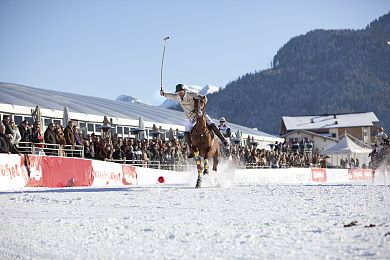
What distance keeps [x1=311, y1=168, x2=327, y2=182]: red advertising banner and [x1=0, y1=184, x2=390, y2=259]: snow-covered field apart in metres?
31.2

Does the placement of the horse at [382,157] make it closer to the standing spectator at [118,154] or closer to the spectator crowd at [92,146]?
the spectator crowd at [92,146]

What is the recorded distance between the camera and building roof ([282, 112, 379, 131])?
5044 inches

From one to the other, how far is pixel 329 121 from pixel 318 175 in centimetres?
9216

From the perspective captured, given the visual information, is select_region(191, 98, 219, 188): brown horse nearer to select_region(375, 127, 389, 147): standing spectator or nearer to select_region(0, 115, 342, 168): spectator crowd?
select_region(0, 115, 342, 168): spectator crowd

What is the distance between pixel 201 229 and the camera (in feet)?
19.6

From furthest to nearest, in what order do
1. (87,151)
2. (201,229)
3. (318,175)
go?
(318,175), (87,151), (201,229)

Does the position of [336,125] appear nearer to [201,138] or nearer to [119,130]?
[119,130]

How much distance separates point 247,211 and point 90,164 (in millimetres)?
14333

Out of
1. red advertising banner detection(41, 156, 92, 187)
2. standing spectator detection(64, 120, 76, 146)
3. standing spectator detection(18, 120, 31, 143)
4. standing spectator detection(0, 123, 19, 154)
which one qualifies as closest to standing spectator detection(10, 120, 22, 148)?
standing spectator detection(18, 120, 31, 143)

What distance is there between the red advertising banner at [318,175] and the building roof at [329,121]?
86.5 metres

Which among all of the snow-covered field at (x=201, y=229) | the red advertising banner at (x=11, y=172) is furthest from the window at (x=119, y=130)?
the snow-covered field at (x=201, y=229)

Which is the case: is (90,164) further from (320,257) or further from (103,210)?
(320,257)

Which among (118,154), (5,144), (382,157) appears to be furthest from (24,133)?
(382,157)

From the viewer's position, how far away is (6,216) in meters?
7.93
